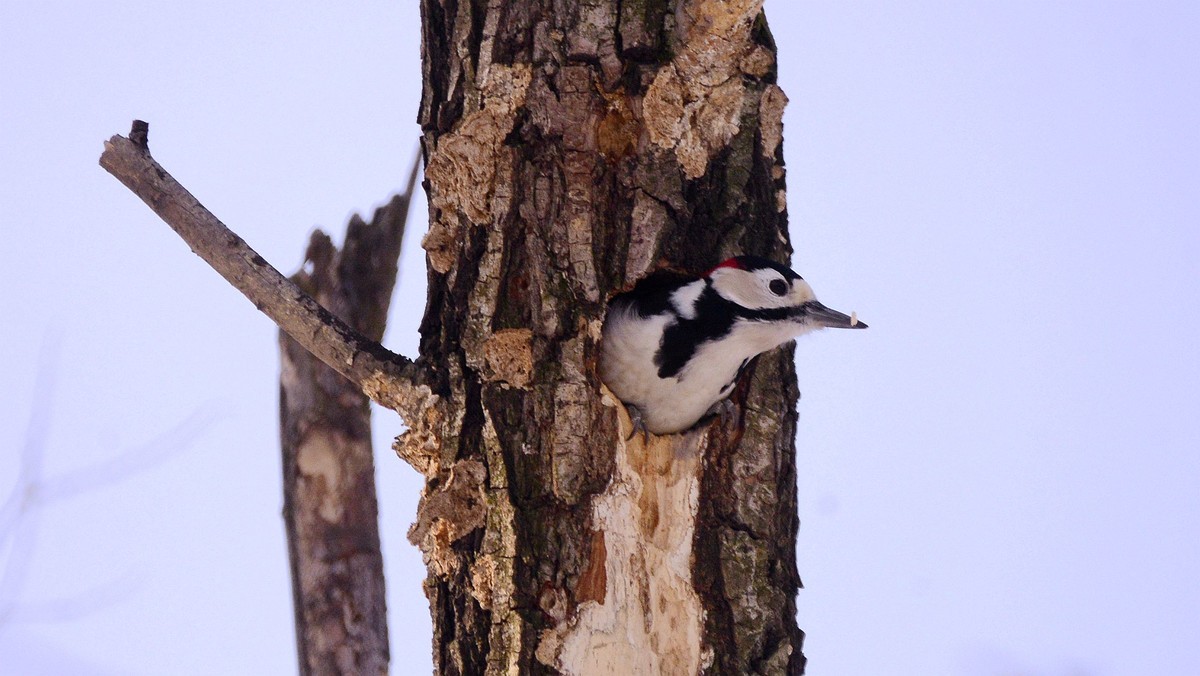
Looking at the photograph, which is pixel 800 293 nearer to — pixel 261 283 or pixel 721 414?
pixel 721 414

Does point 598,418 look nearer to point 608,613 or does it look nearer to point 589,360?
point 589,360

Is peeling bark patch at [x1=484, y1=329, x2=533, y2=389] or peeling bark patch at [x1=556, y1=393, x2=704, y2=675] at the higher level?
peeling bark patch at [x1=484, y1=329, x2=533, y2=389]

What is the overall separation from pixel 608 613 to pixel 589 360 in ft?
1.81

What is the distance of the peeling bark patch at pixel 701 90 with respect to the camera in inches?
109

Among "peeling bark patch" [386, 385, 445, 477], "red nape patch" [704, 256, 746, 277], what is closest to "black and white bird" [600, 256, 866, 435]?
"red nape patch" [704, 256, 746, 277]

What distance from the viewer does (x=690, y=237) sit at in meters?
2.92

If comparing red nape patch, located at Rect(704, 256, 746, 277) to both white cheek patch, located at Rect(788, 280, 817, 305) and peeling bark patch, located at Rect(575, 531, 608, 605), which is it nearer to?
white cheek patch, located at Rect(788, 280, 817, 305)

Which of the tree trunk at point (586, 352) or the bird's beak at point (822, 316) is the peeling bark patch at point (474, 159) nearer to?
the tree trunk at point (586, 352)

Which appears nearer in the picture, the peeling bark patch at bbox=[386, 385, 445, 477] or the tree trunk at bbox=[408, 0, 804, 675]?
the tree trunk at bbox=[408, 0, 804, 675]

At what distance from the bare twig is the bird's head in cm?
78

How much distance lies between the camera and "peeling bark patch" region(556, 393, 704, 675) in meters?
2.44

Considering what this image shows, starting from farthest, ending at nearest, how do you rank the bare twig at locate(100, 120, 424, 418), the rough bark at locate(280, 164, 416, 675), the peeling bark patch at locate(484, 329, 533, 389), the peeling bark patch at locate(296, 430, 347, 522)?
the peeling bark patch at locate(296, 430, 347, 522), the rough bark at locate(280, 164, 416, 675), the bare twig at locate(100, 120, 424, 418), the peeling bark patch at locate(484, 329, 533, 389)

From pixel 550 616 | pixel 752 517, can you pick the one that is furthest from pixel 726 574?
pixel 550 616

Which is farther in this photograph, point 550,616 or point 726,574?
point 726,574
